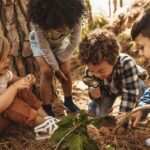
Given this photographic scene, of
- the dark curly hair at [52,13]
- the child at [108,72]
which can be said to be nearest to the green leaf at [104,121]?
the child at [108,72]

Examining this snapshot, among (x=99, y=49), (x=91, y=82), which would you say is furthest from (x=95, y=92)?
(x=99, y=49)

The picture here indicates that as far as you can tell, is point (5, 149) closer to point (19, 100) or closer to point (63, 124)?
point (19, 100)

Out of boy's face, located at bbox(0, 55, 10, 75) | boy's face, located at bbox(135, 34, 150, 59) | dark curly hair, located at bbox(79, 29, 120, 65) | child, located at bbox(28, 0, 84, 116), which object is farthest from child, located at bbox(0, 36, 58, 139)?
boy's face, located at bbox(135, 34, 150, 59)

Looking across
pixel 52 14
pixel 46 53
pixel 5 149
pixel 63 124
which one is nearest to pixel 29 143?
pixel 5 149

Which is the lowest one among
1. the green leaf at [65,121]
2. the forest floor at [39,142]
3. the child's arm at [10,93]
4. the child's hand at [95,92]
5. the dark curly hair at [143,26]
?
the forest floor at [39,142]

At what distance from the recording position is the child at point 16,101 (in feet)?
8.09

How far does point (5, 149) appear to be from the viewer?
2477mm

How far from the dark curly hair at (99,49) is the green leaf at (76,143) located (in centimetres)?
67

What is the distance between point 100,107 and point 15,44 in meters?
0.84

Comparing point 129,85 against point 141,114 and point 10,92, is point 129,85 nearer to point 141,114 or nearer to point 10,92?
point 141,114

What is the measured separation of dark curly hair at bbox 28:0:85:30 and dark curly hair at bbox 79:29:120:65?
0.67 feet

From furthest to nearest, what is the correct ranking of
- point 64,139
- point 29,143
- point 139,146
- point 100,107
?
point 100,107 < point 29,143 < point 139,146 < point 64,139

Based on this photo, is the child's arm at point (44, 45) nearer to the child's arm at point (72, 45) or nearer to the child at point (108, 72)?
the child's arm at point (72, 45)

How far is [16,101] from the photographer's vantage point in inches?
99.7
